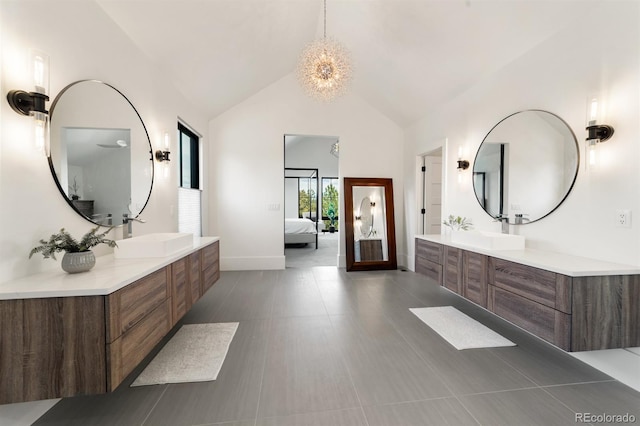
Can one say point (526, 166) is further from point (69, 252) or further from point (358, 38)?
point (69, 252)

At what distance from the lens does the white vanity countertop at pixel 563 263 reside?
1.83m

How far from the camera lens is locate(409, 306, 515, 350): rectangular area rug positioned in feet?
8.46

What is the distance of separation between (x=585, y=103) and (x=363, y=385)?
2.77m

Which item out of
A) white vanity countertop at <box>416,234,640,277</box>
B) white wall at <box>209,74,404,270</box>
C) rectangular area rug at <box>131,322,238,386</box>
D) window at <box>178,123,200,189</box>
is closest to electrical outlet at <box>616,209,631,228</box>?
white vanity countertop at <box>416,234,640,277</box>

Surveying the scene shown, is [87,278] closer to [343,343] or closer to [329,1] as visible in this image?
[343,343]

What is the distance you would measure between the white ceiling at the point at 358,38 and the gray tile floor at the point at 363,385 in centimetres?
285

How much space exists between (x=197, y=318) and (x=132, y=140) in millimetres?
1938

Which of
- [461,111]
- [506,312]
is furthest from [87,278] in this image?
[461,111]

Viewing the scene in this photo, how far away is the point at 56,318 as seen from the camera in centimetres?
133

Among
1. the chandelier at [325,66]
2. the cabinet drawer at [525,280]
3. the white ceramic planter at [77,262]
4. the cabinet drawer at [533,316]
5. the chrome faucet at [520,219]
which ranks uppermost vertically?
the chandelier at [325,66]

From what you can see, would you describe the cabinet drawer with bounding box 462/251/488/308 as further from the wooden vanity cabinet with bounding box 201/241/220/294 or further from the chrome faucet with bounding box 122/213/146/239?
the chrome faucet with bounding box 122/213/146/239

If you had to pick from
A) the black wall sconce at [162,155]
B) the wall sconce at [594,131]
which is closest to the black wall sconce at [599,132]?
the wall sconce at [594,131]

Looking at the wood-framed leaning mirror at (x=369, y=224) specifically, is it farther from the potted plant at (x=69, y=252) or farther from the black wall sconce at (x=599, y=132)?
the potted plant at (x=69, y=252)

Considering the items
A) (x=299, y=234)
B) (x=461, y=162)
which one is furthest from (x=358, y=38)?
(x=299, y=234)
